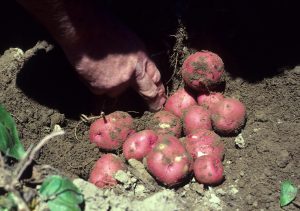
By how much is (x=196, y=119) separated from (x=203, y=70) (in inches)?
10.7

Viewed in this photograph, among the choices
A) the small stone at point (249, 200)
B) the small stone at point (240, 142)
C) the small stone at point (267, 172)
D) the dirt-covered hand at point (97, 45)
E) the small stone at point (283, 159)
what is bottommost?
the small stone at point (249, 200)

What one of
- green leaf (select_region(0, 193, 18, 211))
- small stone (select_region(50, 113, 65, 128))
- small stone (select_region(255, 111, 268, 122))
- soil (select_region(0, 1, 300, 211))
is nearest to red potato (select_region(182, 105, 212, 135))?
soil (select_region(0, 1, 300, 211))

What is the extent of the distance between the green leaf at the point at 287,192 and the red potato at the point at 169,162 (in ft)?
1.56

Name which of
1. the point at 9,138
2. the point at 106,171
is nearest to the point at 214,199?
the point at 106,171

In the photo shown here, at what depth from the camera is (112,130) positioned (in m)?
2.46

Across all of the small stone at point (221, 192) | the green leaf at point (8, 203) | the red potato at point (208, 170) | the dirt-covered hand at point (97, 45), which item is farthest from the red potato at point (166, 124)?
the green leaf at point (8, 203)

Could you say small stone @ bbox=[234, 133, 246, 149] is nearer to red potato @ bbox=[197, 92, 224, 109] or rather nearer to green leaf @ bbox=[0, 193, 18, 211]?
red potato @ bbox=[197, 92, 224, 109]

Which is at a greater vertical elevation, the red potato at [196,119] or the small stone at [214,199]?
the red potato at [196,119]

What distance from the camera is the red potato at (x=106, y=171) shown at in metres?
2.32

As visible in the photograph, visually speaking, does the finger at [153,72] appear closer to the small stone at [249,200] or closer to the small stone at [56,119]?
the small stone at [56,119]

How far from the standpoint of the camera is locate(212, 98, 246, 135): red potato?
242 centimetres

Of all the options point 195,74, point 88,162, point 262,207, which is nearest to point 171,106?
point 195,74

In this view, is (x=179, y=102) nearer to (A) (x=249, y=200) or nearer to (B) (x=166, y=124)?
(B) (x=166, y=124)

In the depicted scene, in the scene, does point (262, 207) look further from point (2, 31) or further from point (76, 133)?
point (2, 31)
